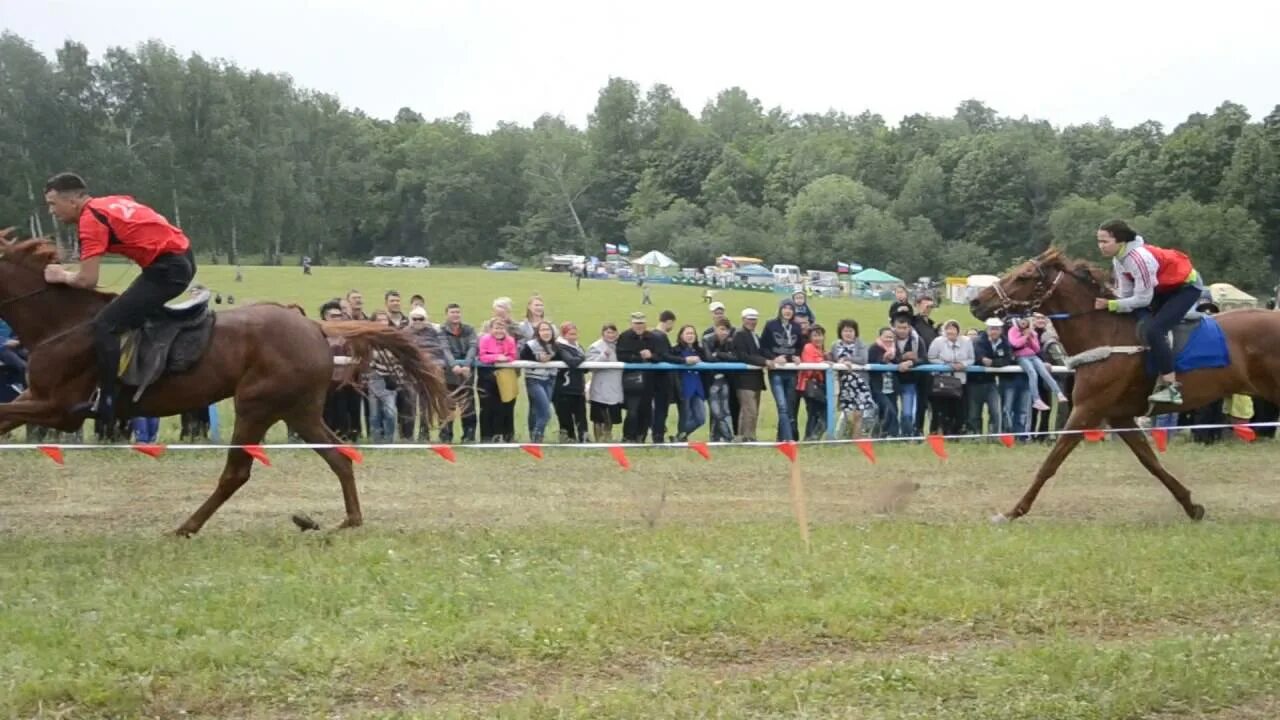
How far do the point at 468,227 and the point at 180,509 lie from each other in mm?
95407

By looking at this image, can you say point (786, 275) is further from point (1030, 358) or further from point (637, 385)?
point (637, 385)

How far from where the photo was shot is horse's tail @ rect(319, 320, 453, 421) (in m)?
11.1

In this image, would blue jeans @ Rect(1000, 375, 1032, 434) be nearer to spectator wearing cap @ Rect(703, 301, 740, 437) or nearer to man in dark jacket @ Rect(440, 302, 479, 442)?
spectator wearing cap @ Rect(703, 301, 740, 437)

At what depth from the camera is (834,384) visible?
17.5 metres

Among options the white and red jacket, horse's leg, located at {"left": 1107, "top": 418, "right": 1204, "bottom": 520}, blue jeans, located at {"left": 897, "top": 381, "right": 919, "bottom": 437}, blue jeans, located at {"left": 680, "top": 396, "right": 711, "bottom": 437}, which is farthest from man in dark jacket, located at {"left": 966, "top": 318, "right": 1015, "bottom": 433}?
the white and red jacket

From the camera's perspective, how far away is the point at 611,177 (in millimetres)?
123375

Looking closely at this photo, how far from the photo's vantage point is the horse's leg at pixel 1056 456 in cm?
1125

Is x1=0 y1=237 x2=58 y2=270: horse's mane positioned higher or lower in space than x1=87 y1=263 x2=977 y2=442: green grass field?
higher

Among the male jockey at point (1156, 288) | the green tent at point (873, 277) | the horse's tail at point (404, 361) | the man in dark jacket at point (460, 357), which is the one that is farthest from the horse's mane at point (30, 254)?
the green tent at point (873, 277)

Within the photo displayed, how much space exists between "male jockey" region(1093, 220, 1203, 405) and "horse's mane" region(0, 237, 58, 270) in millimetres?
8604

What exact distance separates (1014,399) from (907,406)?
1.77 metres

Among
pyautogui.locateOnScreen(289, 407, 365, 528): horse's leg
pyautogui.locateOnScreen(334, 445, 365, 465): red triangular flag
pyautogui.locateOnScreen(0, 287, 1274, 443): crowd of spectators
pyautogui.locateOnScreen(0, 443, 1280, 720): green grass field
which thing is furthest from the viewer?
pyautogui.locateOnScreen(0, 287, 1274, 443): crowd of spectators

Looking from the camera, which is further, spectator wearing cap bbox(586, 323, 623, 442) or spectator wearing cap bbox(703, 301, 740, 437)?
spectator wearing cap bbox(703, 301, 740, 437)

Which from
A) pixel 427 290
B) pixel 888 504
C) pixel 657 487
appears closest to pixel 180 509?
pixel 657 487
